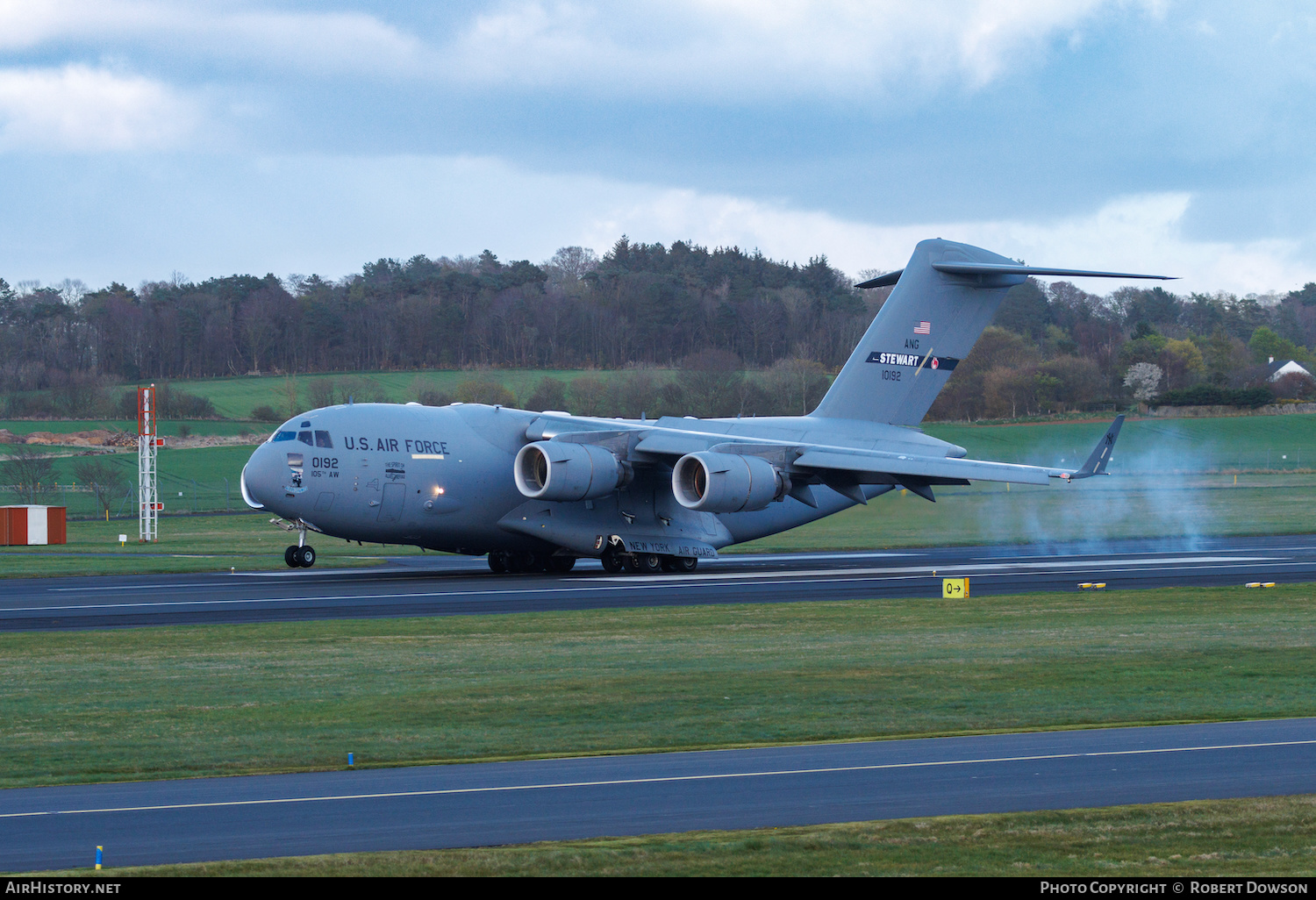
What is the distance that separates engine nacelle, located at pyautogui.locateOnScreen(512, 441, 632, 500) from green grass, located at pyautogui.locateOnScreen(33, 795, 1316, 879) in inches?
831

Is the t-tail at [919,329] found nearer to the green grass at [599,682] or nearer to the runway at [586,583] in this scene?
the runway at [586,583]

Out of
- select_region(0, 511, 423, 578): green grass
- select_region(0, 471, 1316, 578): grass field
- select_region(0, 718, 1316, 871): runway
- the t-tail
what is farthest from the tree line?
select_region(0, 718, 1316, 871): runway

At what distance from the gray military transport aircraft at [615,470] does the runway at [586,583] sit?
104 cm

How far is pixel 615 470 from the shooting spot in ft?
98.4

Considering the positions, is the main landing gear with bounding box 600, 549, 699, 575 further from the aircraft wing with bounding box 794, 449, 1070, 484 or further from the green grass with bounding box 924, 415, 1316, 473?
the green grass with bounding box 924, 415, 1316, 473

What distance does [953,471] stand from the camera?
2989cm

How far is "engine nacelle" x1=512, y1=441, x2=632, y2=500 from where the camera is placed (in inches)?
1147

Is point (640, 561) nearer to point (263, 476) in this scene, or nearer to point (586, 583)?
point (586, 583)

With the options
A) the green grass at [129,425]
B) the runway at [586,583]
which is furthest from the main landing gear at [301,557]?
the green grass at [129,425]

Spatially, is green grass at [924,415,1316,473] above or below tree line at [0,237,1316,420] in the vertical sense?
below

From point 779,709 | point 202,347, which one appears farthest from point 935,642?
point 202,347

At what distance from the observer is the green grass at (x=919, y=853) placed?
285 inches

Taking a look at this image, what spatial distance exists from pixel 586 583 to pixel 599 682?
46.3 feet

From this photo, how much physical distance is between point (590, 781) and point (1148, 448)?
162 feet
